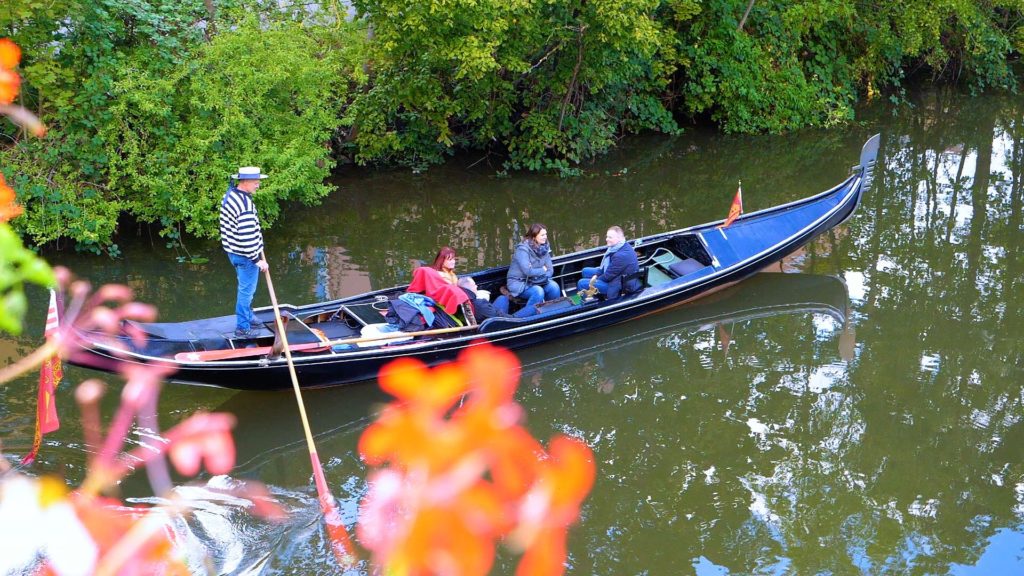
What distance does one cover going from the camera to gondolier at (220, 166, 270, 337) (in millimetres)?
6926

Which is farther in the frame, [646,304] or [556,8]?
[556,8]

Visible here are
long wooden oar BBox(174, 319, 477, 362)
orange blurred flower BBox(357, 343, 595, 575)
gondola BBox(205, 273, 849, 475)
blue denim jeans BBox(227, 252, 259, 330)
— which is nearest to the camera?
orange blurred flower BBox(357, 343, 595, 575)

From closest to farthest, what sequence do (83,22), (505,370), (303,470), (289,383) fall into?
(505,370)
(303,470)
(289,383)
(83,22)

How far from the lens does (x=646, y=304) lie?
28.2 feet

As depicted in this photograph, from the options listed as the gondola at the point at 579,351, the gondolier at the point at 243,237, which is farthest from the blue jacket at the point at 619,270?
the gondolier at the point at 243,237

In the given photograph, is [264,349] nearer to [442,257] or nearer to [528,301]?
[442,257]

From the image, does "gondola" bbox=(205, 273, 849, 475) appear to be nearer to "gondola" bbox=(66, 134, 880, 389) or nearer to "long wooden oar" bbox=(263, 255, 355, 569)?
"gondola" bbox=(66, 134, 880, 389)

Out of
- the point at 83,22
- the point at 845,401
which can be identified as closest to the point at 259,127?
the point at 83,22

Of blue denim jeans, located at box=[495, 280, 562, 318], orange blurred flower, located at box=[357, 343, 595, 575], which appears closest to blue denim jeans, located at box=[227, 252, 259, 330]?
blue denim jeans, located at box=[495, 280, 562, 318]

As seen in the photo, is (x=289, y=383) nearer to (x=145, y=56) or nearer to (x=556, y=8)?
(x=145, y=56)

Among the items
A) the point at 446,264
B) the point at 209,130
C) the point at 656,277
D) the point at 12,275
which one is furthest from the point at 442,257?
the point at 12,275

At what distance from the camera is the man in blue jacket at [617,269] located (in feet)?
27.8

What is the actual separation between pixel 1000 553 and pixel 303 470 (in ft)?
15.4

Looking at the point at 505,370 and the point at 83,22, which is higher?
the point at 83,22
